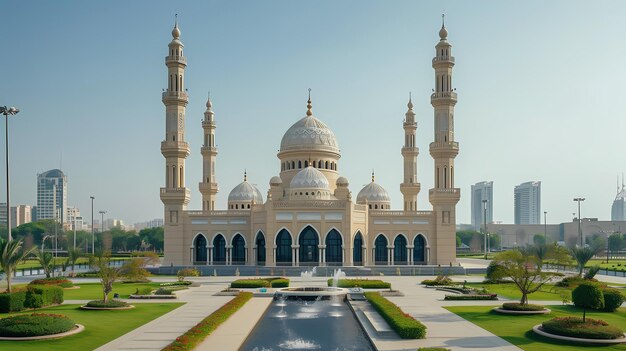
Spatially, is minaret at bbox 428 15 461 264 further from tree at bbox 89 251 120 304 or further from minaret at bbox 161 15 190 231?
tree at bbox 89 251 120 304

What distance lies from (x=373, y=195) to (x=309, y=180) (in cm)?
1159

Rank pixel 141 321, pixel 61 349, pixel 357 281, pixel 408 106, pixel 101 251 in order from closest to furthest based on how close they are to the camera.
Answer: pixel 61 349, pixel 141 321, pixel 101 251, pixel 357 281, pixel 408 106

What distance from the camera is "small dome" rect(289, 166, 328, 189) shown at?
62031 mm

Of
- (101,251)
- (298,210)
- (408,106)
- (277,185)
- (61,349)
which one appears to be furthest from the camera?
(408,106)

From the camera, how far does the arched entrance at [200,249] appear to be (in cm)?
6131

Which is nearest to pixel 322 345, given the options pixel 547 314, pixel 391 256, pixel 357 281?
pixel 547 314

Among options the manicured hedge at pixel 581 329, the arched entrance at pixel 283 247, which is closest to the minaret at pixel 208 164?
the arched entrance at pixel 283 247

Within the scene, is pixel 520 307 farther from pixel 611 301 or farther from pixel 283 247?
pixel 283 247

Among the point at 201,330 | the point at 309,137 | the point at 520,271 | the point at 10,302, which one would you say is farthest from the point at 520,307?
the point at 309,137

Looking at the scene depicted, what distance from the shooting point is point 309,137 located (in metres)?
68.0

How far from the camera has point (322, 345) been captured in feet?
67.2

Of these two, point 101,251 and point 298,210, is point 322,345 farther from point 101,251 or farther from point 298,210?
point 298,210

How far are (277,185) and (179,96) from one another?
1425 centimetres

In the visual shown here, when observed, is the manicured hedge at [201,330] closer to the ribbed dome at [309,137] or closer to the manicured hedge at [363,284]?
the manicured hedge at [363,284]
